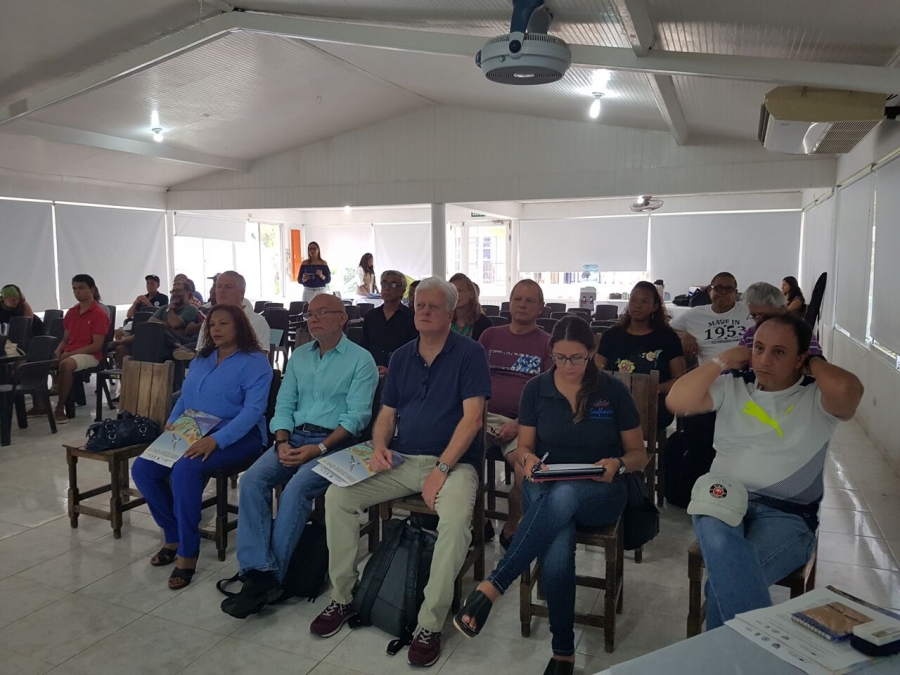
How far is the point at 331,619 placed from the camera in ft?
8.02

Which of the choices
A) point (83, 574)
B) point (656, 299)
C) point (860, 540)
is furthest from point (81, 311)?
→ point (860, 540)

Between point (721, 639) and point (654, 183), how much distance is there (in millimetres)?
7151

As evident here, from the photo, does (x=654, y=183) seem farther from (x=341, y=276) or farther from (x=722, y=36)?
(x=341, y=276)

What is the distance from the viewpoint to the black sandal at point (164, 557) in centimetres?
298

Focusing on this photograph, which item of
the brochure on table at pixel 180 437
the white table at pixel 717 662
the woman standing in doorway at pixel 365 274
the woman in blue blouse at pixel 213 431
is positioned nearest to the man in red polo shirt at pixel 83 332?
the woman in blue blouse at pixel 213 431

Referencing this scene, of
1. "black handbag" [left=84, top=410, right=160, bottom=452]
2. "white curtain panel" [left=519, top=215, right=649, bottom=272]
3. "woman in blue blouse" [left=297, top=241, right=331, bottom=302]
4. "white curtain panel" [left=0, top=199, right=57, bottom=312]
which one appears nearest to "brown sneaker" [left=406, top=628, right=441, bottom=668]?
"black handbag" [left=84, top=410, right=160, bottom=452]

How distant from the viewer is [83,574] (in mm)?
2910

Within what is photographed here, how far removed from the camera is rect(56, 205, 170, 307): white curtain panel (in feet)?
30.4

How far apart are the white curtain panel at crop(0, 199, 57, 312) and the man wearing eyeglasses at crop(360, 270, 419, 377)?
6.63m

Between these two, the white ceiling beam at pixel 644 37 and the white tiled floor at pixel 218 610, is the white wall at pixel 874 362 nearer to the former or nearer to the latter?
the white tiled floor at pixel 218 610

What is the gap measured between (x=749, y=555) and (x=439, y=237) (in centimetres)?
746

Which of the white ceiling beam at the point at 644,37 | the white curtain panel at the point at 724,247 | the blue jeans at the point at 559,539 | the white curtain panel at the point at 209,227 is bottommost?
the blue jeans at the point at 559,539

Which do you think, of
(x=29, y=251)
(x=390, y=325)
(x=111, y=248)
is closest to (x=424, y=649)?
(x=390, y=325)

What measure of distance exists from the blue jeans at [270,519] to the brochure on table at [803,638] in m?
1.81
